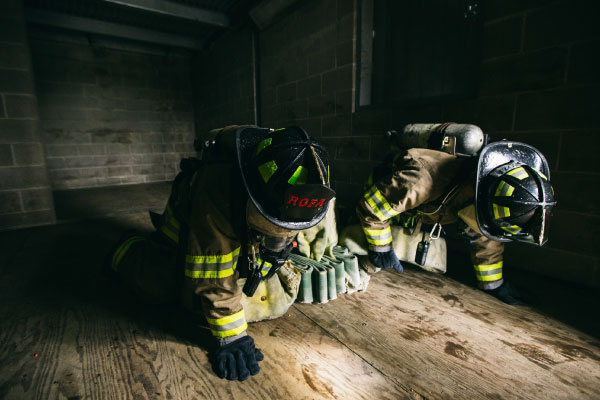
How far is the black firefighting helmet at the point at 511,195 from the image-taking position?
4.52 feet

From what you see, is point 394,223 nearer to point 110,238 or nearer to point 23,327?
point 23,327

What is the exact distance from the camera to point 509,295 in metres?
1.91

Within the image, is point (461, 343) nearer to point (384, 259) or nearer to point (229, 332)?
point (384, 259)

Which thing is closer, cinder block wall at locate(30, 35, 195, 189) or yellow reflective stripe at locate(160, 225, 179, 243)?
yellow reflective stripe at locate(160, 225, 179, 243)

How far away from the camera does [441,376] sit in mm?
1294

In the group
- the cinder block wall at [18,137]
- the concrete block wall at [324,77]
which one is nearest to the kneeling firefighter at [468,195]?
the concrete block wall at [324,77]

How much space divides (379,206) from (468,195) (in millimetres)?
509

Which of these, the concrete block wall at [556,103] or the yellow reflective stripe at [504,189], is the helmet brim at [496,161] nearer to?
the yellow reflective stripe at [504,189]

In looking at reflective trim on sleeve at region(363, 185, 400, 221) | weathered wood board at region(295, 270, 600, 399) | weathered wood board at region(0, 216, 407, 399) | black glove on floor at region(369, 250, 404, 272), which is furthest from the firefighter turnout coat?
black glove on floor at region(369, 250, 404, 272)

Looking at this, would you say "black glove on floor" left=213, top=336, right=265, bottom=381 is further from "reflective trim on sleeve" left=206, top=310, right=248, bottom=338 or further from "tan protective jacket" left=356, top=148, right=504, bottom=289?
"tan protective jacket" left=356, top=148, right=504, bottom=289

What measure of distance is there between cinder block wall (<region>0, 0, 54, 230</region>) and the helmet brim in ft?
14.0

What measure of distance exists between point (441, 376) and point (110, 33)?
6918 mm

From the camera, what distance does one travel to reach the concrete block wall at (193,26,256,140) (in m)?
5.18

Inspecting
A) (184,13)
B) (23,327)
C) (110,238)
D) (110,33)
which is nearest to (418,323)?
(23,327)
